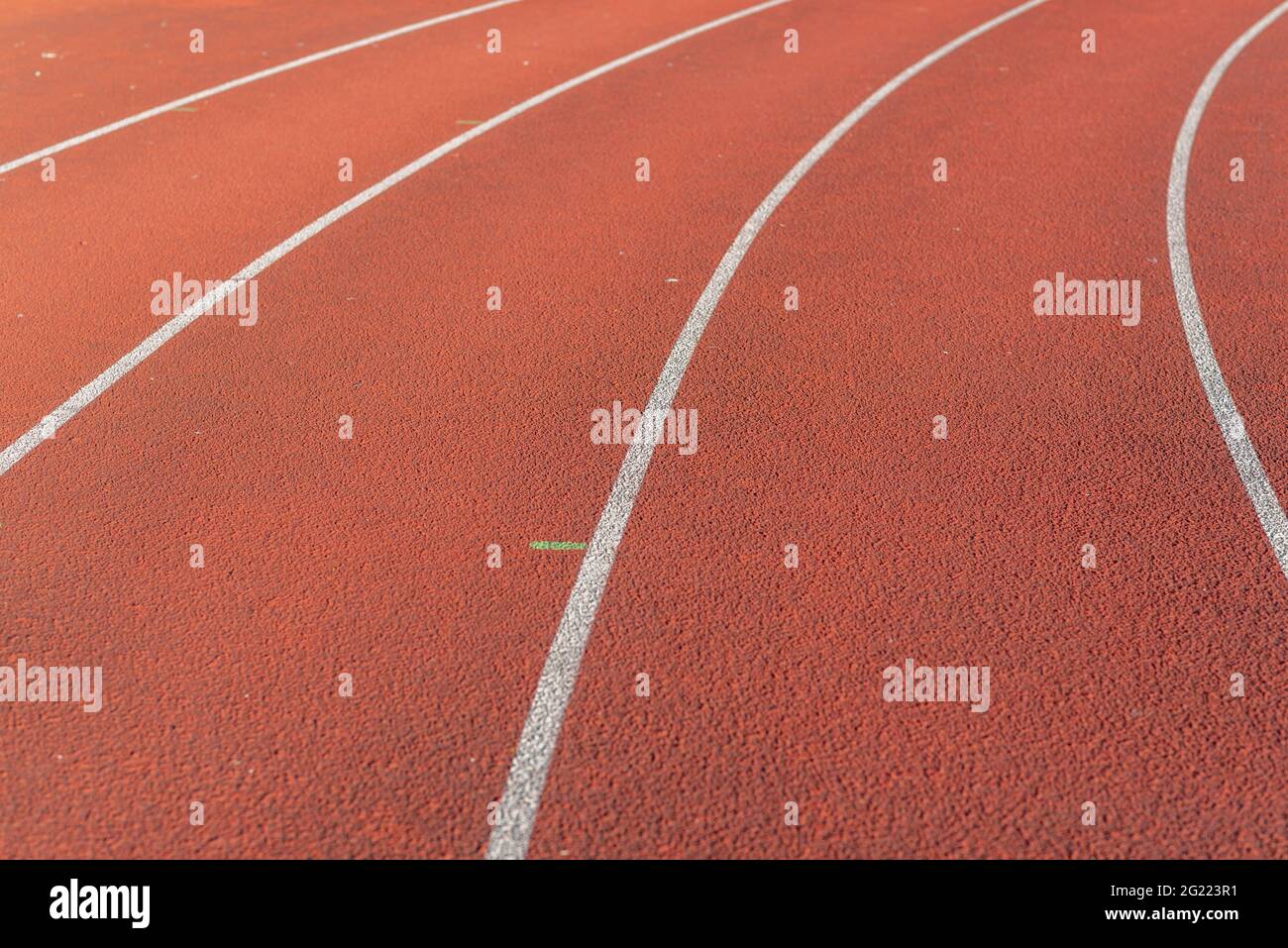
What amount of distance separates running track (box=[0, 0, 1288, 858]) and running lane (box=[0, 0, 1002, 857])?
0.07ft

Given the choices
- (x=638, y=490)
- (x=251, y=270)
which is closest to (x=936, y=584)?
(x=638, y=490)

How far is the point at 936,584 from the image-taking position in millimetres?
5727

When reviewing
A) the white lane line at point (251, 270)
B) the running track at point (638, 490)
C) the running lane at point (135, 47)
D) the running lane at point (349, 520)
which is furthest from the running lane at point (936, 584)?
the running lane at point (135, 47)

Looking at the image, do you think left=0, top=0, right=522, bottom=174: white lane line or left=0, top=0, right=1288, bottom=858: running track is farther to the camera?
left=0, top=0, right=522, bottom=174: white lane line

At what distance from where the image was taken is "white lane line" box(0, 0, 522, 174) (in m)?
11.2

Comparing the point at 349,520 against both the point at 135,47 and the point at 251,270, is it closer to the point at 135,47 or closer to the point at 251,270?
the point at 251,270

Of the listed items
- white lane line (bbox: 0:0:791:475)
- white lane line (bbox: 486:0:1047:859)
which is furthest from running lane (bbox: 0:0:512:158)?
white lane line (bbox: 486:0:1047:859)

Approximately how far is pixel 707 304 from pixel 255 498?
3219 mm

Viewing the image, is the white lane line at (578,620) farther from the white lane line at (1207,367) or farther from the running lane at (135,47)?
the running lane at (135,47)

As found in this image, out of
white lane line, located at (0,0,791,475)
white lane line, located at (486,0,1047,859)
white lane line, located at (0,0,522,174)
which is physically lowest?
white lane line, located at (486,0,1047,859)

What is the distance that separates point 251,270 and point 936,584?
5089 mm

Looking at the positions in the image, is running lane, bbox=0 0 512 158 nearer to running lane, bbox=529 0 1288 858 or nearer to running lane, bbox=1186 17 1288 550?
running lane, bbox=529 0 1288 858
